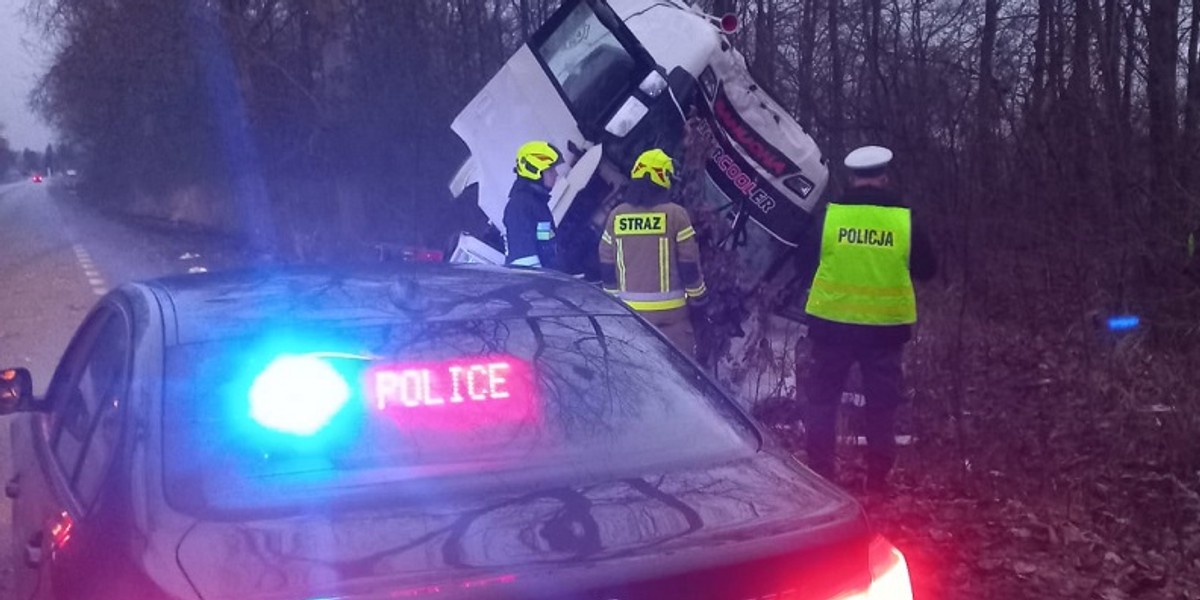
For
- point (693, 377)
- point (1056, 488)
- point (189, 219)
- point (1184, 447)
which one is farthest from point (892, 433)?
point (189, 219)

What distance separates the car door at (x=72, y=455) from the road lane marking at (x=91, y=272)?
504 inches

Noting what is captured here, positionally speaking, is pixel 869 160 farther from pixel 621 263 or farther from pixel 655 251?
pixel 621 263

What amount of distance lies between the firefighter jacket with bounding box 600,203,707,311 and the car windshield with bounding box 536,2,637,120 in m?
2.79

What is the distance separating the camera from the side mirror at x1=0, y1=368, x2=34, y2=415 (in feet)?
13.4

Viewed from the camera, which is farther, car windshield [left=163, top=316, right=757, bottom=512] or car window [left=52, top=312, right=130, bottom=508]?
car window [left=52, top=312, right=130, bottom=508]

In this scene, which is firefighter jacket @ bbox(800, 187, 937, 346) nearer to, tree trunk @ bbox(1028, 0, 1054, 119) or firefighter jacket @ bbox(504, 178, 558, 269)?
firefighter jacket @ bbox(504, 178, 558, 269)

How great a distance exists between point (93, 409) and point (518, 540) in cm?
159

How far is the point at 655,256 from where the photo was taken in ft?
23.5

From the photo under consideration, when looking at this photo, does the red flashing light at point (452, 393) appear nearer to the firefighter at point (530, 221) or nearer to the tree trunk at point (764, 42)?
the firefighter at point (530, 221)

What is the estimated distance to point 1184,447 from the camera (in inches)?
263

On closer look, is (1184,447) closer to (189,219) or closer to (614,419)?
(614,419)

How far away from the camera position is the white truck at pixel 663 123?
9328 millimetres

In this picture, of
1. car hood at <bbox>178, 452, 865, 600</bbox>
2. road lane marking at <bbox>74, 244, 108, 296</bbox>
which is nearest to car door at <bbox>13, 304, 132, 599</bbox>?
car hood at <bbox>178, 452, 865, 600</bbox>

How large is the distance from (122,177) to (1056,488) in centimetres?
5450
